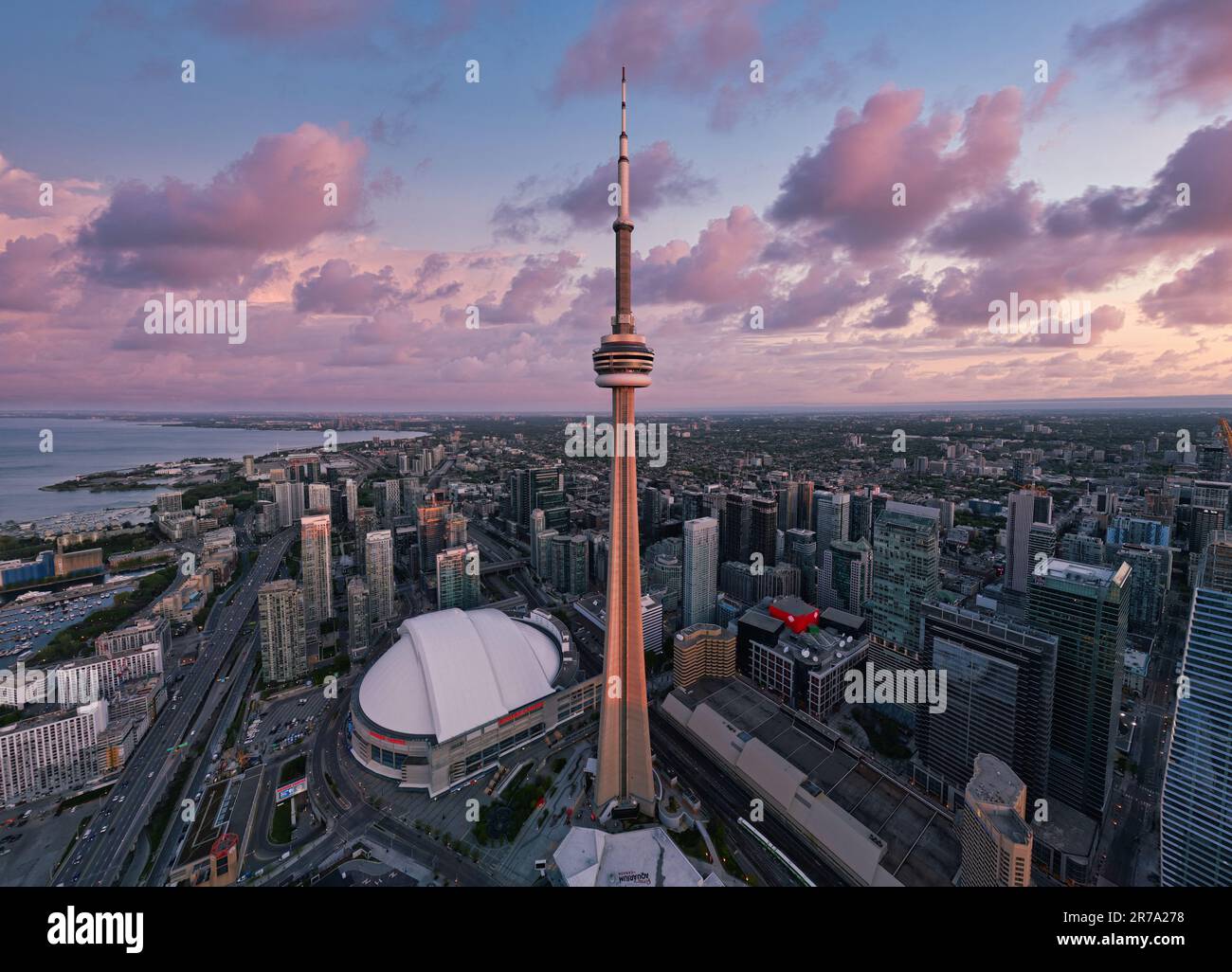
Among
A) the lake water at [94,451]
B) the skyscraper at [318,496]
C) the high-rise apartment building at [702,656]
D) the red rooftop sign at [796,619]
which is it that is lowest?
the high-rise apartment building at [702,656]

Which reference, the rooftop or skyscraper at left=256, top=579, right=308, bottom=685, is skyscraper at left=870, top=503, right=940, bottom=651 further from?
skyscraper at left=256, top=579, right=308, bottom=685

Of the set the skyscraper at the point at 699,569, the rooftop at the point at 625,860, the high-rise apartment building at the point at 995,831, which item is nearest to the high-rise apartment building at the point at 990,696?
the high-rise apartment building at the point at 995,831

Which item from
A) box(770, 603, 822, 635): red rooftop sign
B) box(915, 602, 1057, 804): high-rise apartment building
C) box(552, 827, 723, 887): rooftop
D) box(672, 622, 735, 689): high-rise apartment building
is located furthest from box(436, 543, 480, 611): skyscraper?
box(915, 602, 1057, 804): high-rise apartment building

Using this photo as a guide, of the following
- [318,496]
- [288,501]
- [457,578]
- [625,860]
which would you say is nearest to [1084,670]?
[625,860]

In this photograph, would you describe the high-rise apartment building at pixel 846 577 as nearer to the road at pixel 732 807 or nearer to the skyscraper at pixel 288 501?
the road at pixel 732 807

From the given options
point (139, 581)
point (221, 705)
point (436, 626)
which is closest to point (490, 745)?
point (436, 626)

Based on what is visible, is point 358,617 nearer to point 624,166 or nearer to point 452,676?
point 452,676

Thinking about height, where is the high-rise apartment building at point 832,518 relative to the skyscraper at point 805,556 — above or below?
above
